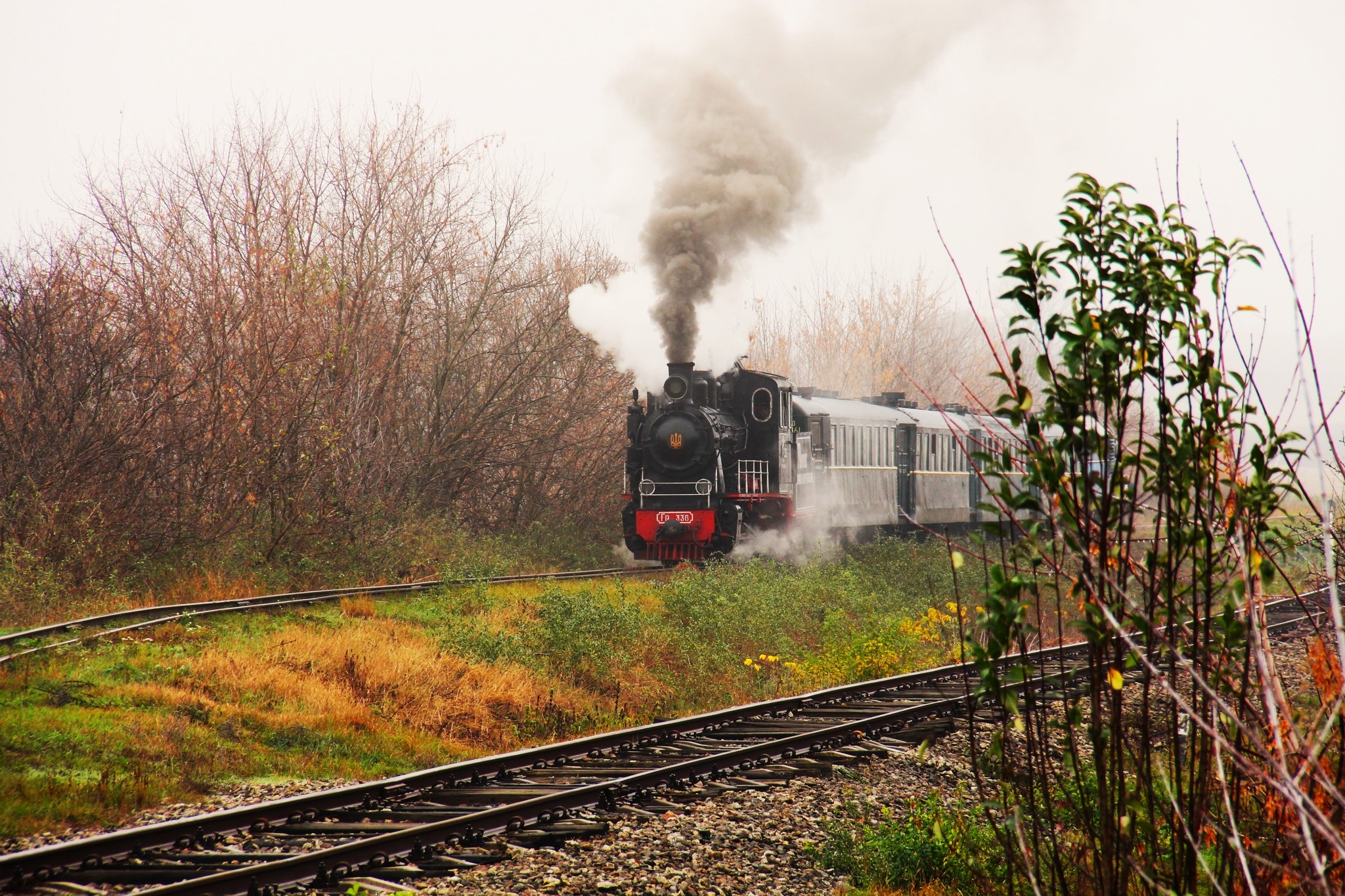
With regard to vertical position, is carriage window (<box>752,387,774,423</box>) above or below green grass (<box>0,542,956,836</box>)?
above

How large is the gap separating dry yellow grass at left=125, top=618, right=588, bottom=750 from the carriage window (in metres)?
8.83

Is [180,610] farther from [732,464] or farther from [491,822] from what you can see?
[732,464]

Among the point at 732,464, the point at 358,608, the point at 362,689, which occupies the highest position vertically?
the point at 732,464

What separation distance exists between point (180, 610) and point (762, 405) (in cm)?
1015

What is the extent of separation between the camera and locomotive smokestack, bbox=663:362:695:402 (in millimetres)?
18594

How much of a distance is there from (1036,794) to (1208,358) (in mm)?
4447

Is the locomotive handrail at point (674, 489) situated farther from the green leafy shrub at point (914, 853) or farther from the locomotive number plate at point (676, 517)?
the green leafy shrub at point (914, 853)

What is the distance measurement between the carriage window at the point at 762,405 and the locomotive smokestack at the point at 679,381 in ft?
3.92

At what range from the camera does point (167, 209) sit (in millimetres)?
18766

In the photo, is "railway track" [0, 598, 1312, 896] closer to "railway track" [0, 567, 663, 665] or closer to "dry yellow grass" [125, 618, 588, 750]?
"dry yellow grass" [125, 618, 588, 750]

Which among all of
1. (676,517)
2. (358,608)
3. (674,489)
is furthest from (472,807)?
(674,489)

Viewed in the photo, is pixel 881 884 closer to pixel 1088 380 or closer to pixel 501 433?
pixel 1088 380

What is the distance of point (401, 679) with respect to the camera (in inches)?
388

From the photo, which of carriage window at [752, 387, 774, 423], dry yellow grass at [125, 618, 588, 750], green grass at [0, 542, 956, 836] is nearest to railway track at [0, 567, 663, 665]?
green grass at [0, 542, 956, 836]
